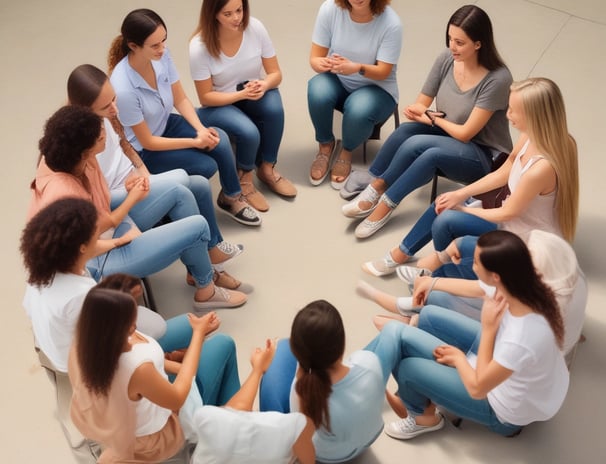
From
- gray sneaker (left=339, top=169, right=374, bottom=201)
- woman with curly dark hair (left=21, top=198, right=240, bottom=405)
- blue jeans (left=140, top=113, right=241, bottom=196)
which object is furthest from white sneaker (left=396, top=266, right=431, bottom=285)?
woman with curly dark hair (left=21, top=198, right=240, bottom=405)

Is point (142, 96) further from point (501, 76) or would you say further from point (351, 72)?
point (501, 76)

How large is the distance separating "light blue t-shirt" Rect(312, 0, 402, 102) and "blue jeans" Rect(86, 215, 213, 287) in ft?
4.61

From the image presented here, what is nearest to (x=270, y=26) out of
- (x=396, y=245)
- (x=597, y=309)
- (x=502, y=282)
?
Result: (x=396, y=245)

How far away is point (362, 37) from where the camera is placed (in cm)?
409

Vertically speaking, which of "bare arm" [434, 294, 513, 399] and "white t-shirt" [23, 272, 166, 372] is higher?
"bare arm" [434, 294, 513, 399]

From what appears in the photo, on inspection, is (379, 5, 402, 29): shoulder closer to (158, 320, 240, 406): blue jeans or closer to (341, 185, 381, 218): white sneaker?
(341, 185, 381, 218): white sneaker

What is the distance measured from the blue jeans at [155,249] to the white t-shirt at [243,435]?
0.95 m

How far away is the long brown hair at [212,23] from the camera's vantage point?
3.84m

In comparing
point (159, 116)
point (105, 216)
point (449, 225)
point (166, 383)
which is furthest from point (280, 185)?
point (166, 383)

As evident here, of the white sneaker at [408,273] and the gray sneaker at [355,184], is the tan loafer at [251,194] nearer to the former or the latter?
the gray sneaker at [355,184]

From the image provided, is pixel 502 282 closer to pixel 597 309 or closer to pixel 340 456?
pixel 340 456

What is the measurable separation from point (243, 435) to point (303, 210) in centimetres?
192

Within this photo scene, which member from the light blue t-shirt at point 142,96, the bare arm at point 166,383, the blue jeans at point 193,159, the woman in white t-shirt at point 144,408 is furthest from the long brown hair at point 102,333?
the blue jeans at point 193,159

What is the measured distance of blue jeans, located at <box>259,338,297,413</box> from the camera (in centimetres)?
282
